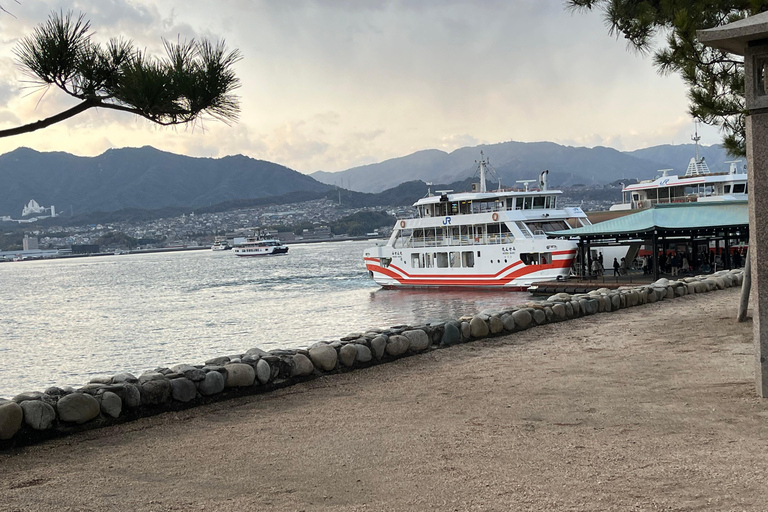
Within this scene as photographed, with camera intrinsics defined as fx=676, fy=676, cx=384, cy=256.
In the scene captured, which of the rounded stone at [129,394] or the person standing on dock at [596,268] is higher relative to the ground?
the rounded stone at [129,394]

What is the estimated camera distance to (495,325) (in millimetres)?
10750

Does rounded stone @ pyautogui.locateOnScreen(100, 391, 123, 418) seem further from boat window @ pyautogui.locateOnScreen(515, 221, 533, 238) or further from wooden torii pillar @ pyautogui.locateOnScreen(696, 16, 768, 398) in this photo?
boat window @ pyautogui.locateOnScreen(515, 221, 533, 238)

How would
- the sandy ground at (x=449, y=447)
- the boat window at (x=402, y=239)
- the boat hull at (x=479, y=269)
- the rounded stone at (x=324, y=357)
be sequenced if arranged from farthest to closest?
the boat window at (x=402, y=239), the boat hull at (x=479, y=269), the rounded stone at (x=324, y=357), the sandy ground at (x=449, y=447)

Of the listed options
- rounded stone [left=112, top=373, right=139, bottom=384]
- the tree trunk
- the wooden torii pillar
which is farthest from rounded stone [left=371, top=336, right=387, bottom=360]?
the tree trunk

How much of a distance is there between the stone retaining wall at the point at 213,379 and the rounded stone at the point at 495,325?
2 centimetres

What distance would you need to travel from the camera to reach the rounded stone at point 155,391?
657 centimetres

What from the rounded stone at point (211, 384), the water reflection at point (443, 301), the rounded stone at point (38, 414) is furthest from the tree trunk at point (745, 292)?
the water reflection at point (443, 301)

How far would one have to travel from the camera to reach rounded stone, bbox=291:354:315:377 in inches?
310

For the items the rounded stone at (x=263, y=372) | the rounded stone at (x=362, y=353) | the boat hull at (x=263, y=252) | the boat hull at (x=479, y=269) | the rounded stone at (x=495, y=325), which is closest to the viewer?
the rounded stone at (x=263, y=372)

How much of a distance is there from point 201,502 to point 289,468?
800 mm

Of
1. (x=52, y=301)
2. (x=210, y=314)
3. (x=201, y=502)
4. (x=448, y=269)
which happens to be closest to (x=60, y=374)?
(x=210, y=314)

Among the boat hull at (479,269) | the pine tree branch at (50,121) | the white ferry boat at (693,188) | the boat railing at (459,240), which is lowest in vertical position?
the boat hull at (479,269)

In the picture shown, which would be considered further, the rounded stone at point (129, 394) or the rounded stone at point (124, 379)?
the rounded stone at point (124, 379)

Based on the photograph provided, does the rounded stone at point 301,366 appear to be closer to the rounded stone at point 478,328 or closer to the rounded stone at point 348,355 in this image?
the rounded stone at point 348,355
